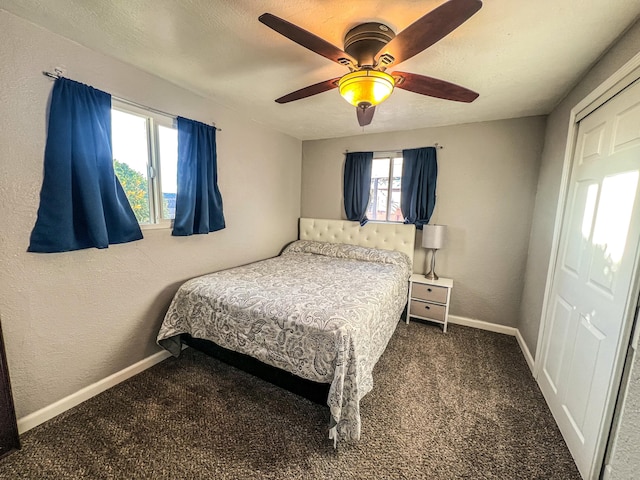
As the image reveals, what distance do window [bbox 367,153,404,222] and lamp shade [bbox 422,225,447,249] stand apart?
18.7 inches

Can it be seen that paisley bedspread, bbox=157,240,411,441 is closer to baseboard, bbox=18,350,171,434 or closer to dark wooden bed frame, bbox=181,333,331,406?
dark wooden bed frame, bbox=181,333,331,406

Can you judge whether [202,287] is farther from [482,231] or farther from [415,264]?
[482,231]

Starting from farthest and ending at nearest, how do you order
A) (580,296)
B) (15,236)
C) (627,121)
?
1. (580,296)
2. (15,236)
3. (627,121)

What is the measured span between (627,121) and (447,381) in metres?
2.03

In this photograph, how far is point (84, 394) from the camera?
1871 mm

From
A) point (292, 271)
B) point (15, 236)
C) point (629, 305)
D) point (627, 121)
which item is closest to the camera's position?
point (629, 305)

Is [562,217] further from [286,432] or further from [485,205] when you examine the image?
[286,432]

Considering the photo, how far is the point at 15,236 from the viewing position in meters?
1.52

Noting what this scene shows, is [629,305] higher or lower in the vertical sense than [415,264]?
higher

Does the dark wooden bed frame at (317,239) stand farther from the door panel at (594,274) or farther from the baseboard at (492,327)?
the door panel at (594,274)

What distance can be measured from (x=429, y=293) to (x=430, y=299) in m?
0.07

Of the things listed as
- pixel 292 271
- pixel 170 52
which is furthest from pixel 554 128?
pixel 170 52

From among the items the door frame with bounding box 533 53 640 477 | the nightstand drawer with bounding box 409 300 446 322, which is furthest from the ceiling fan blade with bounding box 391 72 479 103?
the nightstand drawer with bounding box 409 300 446 322

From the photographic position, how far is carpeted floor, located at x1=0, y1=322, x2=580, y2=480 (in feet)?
4.67
